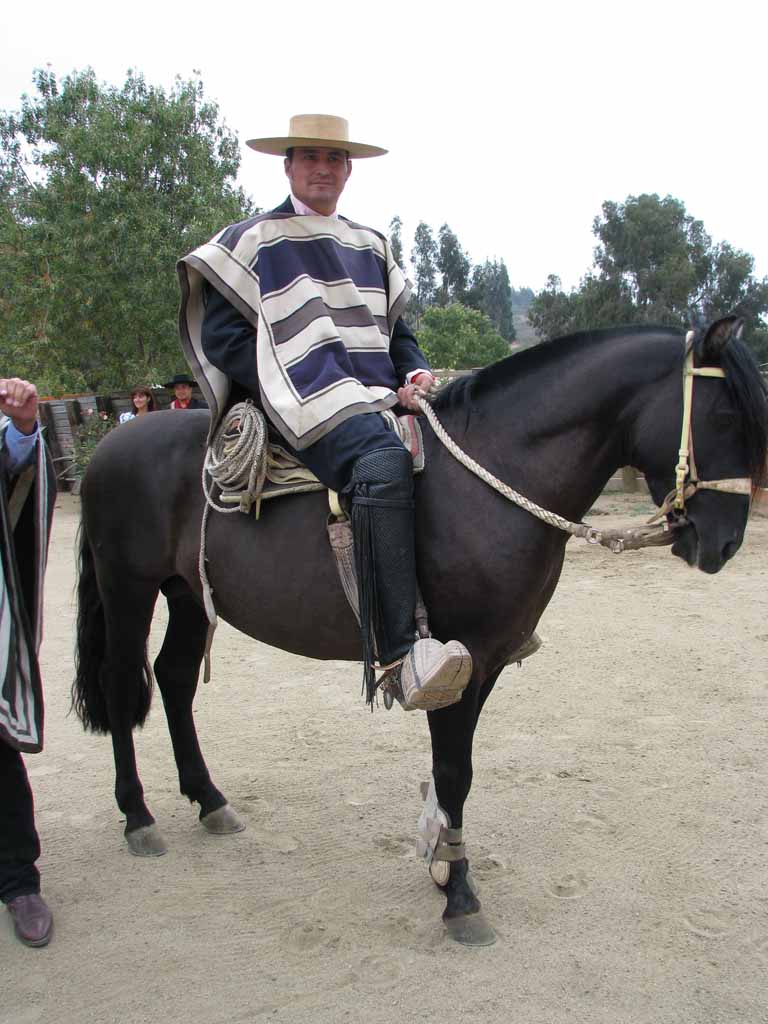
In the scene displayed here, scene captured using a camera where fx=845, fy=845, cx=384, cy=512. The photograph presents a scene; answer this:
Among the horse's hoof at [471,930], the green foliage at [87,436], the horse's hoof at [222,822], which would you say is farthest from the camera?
the green foliage at [87,436]

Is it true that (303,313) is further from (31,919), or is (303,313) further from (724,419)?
(31,919)

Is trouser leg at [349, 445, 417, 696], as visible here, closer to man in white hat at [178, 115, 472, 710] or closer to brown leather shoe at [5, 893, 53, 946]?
man in white hat at [178, 115, 472, 710]

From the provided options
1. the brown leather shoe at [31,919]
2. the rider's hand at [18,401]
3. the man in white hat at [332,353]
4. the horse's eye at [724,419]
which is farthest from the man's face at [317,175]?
the brown leather shoe at [31,919]

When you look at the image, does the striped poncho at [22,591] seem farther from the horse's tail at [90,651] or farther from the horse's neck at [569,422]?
the horse's neck at [569,422]

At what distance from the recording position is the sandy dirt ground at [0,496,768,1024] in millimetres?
2486

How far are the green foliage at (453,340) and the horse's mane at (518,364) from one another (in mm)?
40589

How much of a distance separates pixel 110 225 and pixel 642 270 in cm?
2135

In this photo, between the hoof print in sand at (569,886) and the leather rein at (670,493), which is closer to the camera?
the leather rein at (670,493)

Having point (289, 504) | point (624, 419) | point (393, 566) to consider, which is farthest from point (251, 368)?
point (624, 419)

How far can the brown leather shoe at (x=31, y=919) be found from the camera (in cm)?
280

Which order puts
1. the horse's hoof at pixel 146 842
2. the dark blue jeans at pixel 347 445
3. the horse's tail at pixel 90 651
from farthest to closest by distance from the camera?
the horse's tail at pixel 90 651 → the horse's hoof at pixel 146 842 → the dark blue jeans at pixel 347 445

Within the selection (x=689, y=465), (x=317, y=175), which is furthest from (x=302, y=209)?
(x=689, y=465)

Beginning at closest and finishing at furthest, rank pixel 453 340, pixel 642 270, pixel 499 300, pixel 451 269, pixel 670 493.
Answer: pixel 670 493
pixel 642 270
pixel 453 340
pixel 451 269
pixel 499 300

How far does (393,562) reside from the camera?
2555 millimetres
